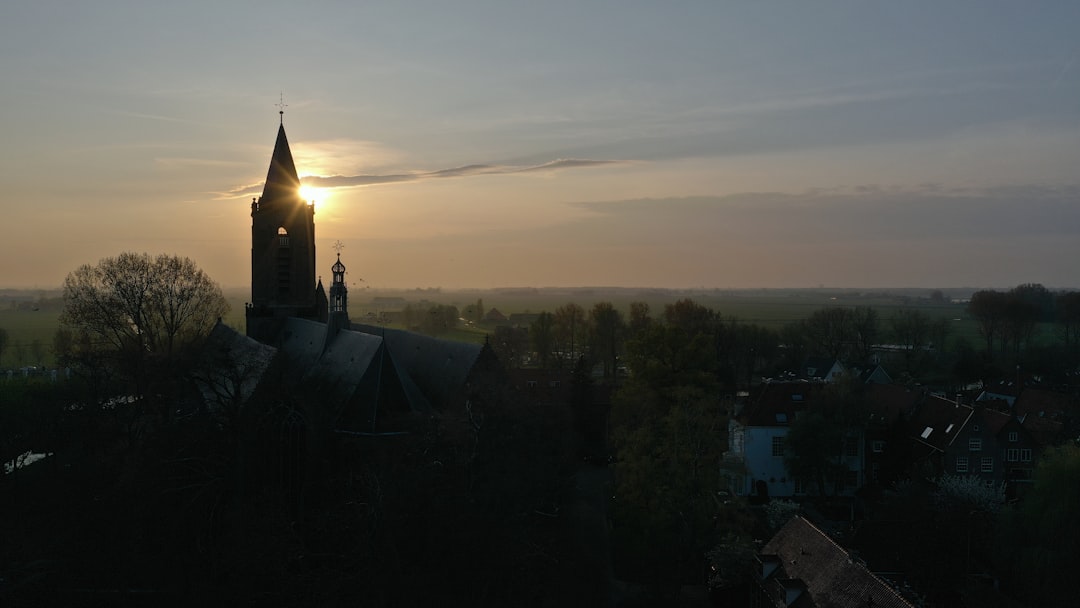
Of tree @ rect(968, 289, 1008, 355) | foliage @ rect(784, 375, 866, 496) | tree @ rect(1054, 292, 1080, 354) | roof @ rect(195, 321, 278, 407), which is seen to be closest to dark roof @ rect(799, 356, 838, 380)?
foliage @ rect(784, 375, 866, 496)

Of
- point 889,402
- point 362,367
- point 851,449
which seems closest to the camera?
point 362,367

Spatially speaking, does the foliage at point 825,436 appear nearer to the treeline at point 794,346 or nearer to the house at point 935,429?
the house at point 935,429

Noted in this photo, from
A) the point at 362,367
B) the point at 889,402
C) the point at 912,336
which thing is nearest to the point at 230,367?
the point at 362,367

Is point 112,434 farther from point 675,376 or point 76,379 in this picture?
point 675,376

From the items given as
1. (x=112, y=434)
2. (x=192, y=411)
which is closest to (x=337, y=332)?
(x=192, y=411)

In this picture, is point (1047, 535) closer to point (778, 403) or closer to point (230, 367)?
point (778, 403)

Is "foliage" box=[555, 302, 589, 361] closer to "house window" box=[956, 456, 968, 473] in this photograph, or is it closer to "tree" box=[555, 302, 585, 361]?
Answer: "tree" box=[555, 302, 585, 361]

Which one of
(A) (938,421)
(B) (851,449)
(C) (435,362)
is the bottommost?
(B) (851,449)
